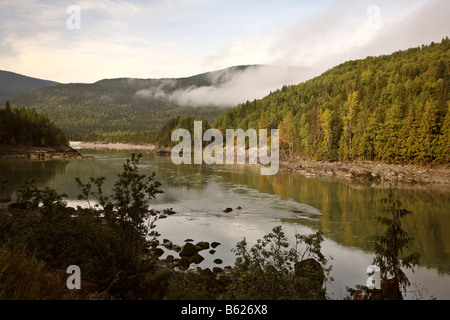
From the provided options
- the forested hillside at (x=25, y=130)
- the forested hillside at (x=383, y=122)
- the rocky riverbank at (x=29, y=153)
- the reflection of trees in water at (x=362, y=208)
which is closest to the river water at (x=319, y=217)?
the reflection of trees in water at (x=362, y=208)

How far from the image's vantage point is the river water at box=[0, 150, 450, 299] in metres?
19.0

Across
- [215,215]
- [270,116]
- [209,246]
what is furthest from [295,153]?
[209,246]

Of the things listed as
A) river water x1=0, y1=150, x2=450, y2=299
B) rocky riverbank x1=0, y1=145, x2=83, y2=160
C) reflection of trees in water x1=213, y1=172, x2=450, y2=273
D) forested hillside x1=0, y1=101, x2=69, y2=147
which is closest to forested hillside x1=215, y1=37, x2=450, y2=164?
reflection of trees in water x1=213, y1=172, x2=450, y2=273

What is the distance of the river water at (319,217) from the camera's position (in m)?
19.0

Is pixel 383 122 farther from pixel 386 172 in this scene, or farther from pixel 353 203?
pixel 353 203

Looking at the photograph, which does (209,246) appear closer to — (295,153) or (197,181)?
(197,181)

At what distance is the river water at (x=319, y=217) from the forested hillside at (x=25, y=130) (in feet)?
175

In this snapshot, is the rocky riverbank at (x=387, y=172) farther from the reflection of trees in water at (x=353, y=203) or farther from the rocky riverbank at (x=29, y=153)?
the rocky riverbank at (x=29, y=153)

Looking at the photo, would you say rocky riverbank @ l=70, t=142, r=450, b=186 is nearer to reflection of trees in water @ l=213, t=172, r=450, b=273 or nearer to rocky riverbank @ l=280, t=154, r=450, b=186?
rocky riverbank @ l=280, t=154, r=450, b=186

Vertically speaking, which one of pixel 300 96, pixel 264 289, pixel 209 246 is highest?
pixel 300 96

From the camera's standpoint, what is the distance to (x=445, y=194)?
144 ft

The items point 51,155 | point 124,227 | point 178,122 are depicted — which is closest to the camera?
point 124,227

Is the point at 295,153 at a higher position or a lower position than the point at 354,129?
lower
